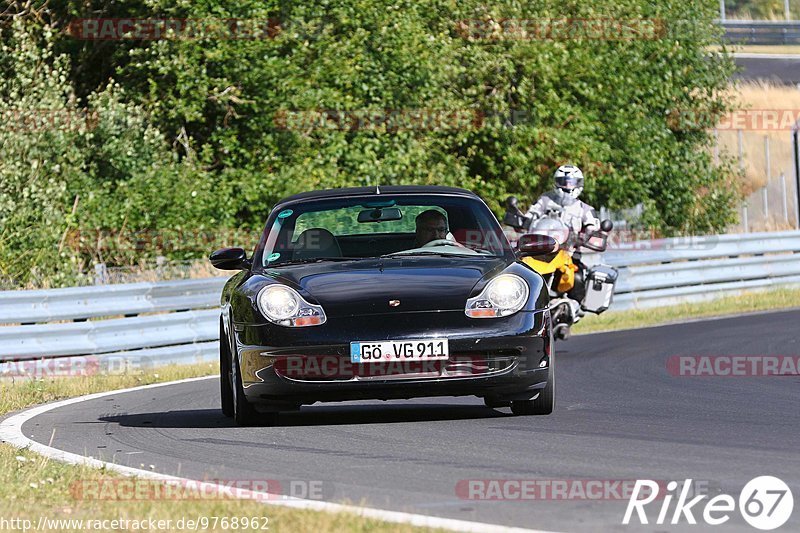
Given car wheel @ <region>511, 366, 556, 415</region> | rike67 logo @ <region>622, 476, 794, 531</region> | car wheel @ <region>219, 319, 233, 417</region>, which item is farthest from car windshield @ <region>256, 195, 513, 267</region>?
rike67 logo @ <region>622, 476, 794, 531</region>

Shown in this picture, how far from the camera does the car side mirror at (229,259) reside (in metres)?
9.75

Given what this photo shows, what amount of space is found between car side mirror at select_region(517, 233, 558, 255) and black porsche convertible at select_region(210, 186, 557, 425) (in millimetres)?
396

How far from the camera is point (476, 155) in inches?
1095

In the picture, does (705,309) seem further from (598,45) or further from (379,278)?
(379,278)

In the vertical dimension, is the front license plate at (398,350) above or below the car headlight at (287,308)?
below

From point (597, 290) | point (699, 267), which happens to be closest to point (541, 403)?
point (597, 290)

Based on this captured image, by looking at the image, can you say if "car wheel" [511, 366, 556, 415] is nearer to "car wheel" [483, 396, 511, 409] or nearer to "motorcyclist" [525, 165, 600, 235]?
"car wheel" [483, 396, 511, 409]

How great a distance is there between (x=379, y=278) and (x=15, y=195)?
13.6 m

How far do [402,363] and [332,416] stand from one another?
1430 mm

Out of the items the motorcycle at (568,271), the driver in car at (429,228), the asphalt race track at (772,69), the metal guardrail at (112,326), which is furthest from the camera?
the asphalt race track at (772,69)

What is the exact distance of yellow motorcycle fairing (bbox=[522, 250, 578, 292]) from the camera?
14.4m

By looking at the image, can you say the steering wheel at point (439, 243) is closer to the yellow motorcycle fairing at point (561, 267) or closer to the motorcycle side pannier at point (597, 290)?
the yellow motorcycle fairing at point (561, 267)

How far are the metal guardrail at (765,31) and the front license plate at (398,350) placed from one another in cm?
5025

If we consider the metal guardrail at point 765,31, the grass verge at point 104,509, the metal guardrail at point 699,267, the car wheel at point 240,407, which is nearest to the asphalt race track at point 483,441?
the car wheel at point 240,407
